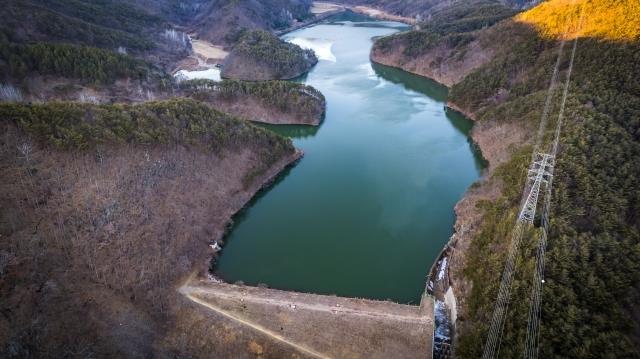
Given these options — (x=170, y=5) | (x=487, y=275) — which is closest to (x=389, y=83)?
(x=487, y=275)

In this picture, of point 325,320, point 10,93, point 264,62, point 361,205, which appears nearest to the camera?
point 325,320

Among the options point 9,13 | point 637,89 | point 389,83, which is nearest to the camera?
point 637,89

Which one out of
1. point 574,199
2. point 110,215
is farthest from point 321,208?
point 574,199

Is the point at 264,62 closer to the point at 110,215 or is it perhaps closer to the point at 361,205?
the point at 361,205

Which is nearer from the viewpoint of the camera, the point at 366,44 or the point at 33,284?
the point at 33,284

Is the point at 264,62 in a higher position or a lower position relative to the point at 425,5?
Answer: lower

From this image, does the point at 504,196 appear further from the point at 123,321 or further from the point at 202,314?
the point at 123,321

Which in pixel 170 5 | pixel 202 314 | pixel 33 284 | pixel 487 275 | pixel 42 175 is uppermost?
pixel 170 5
